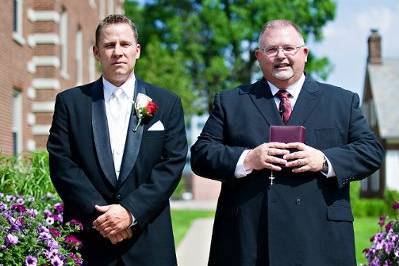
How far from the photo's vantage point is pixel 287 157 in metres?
4.45

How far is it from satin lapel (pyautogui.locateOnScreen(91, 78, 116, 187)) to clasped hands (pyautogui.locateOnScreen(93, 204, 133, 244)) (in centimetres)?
20

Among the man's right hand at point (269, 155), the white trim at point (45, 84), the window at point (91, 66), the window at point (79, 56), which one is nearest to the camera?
the man's right hand at point (269, 155)

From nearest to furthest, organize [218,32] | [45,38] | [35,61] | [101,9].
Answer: [45,38], [35,61], [101,9], [218,32]

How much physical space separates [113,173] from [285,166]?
1.09 meters

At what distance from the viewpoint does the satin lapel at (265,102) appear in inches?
186

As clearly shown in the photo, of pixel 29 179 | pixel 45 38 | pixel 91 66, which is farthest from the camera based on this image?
pixel 91 66

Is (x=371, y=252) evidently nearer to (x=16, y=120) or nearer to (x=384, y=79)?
(x=16, y=120)

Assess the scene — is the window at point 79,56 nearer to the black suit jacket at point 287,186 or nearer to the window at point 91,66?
the window at point 91,66

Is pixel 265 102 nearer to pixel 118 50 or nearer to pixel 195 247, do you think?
pixel 118 50

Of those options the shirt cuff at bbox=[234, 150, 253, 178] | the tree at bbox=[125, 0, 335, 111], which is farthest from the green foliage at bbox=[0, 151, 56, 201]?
the tree at bbox=[125, 0, 335, 111]

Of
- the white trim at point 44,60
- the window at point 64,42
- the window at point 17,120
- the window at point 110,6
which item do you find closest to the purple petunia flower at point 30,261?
the window at point 17,120

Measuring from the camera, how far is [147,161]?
15.7ft

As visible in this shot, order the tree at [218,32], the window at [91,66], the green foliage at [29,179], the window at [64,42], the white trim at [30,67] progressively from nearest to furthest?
the green foliage at [29,179], the white trim at [30,67], the window at [64,42], the window at [91,66], the tree at [218,32]

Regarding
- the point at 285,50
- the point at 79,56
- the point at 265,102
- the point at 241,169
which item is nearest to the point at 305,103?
the point at 265,102
